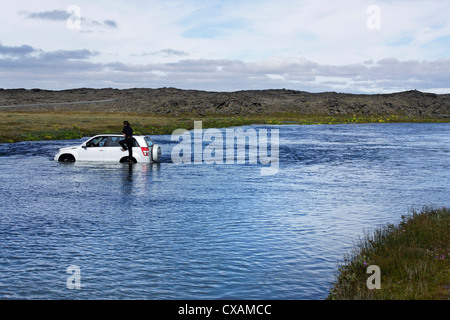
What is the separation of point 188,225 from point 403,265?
19.2 ft

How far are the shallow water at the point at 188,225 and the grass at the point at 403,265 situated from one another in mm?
476

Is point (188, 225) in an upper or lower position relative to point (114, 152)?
lower

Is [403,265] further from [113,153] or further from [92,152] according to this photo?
[92,152]

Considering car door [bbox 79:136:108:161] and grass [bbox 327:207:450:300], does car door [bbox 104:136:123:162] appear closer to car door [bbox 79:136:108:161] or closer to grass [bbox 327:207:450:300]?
car door [bbox 79:136:108:161]

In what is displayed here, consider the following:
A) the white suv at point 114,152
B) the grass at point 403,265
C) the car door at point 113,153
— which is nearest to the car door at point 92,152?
the white suv at point 114,152

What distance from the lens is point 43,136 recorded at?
51.5 metres

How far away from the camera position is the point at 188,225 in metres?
13.5

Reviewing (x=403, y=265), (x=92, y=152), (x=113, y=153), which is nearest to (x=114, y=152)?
(x=113, y=153)

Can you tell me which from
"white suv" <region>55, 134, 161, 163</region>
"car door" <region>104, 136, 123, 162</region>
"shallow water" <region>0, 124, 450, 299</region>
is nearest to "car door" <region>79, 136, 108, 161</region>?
"white suv" <region>55, 134, 161, 163</region>

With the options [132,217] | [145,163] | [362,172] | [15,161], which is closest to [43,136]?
[15,161]

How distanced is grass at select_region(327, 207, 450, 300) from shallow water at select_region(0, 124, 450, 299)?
48 cm

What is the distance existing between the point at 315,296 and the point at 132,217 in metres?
7.23

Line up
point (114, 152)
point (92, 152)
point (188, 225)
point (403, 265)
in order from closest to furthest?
point (403, 265) → point (188, 225) → point (114, 152) → point (92, 152)
